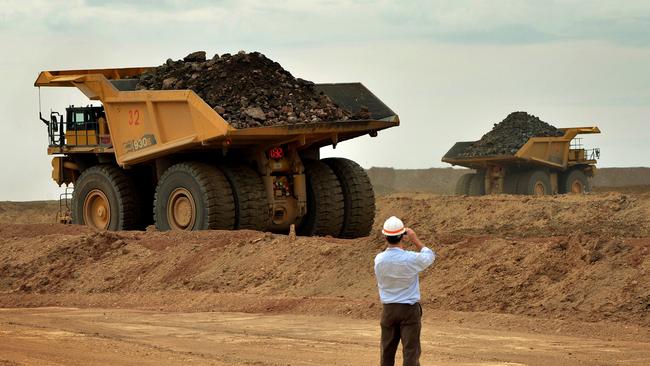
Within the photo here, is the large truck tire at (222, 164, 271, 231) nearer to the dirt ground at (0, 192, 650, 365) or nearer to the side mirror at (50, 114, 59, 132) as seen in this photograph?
the dirt ground at (0, 192, 650, 365)

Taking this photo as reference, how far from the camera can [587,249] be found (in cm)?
1562

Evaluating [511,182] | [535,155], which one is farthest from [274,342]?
[511,182]

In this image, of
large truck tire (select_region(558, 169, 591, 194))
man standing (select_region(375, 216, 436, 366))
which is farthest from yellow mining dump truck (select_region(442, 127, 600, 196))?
man standing (select_region(375, 216, 436, 366))

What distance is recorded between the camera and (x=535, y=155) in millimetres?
44250

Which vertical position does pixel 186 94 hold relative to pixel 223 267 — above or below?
above

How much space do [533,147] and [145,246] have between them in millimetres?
25437

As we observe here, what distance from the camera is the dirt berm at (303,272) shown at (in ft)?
48.4

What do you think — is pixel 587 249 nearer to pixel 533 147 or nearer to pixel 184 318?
pixel 184 318

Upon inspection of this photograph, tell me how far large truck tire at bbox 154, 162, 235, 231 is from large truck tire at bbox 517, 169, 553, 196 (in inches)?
947

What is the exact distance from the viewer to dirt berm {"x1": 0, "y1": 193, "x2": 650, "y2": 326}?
48.4 ft

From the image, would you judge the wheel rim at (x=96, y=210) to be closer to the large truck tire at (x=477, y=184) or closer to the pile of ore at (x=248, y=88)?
the pile of ore at (x=248, y=88)

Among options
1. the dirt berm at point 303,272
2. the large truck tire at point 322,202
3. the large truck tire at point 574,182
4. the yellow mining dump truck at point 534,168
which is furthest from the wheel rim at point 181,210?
the large truck tire at point 574,182

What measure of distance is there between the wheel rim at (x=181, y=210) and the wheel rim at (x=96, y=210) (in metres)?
2.18

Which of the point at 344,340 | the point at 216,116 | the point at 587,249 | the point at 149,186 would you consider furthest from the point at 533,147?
the point at 344,340
